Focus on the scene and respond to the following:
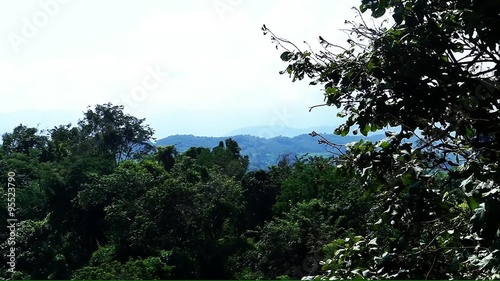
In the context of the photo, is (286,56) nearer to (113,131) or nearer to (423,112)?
(423,112)

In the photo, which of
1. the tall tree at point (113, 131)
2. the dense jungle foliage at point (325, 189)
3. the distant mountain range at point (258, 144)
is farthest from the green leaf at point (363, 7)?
the distant mountain range at point (258, 144)

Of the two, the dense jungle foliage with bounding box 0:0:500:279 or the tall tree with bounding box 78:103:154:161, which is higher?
the tall tree with bounding box 78:103:154:161

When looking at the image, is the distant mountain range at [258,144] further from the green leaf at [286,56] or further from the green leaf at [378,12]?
the green leaf at [378,12]

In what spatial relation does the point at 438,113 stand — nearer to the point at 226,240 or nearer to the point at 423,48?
the point at 423,48

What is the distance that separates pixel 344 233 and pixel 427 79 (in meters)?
16.0

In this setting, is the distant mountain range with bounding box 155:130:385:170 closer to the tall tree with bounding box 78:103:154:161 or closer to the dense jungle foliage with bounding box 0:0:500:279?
the tall tree with bounding box 78:103:154:161

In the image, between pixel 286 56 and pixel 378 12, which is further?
pixel 286 56

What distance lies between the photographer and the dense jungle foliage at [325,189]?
8.79ft

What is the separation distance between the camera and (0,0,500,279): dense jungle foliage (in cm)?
268

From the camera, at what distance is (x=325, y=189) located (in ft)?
81.7

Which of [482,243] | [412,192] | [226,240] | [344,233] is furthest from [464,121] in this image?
[226,240]

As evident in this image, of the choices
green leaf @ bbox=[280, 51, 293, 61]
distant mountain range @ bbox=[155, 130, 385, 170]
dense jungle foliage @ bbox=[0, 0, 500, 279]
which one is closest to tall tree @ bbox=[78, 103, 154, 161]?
dense jungle foliage @ bbox=[0, 0, 500, 279]

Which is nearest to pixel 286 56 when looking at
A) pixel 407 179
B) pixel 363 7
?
pixel 363 7

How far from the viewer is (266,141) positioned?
176375 mm
